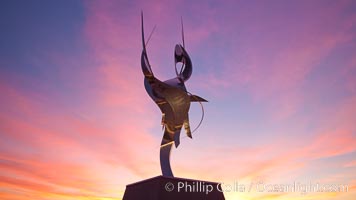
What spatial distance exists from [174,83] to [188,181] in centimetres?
459

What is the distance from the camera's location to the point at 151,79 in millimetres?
15984

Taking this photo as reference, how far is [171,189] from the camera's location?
14742 mm

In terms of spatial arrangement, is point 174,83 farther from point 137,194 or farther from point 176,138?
point 137,194

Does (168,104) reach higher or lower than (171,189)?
higher

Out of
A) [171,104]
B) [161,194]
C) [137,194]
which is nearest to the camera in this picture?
[161,194]

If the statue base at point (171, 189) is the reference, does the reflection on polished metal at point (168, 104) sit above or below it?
above

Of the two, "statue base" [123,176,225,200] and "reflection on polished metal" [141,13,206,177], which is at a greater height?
"reflection on polished metal" [141,13,206,177]

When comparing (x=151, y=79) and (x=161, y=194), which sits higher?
(x=151, y=79)

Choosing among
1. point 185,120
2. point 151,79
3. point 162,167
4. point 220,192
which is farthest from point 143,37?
point 220,192

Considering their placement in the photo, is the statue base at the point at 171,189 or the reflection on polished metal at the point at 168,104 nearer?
the statue base at the point at 171,189

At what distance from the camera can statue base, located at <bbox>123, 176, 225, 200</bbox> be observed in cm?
1442

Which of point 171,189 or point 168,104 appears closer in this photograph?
point 171,189

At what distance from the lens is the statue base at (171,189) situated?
47.3 ft

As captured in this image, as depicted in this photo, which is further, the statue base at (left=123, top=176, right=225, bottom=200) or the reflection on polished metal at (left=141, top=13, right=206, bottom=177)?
the reflection on polished metal at (left=141, top=13, right=206, bottom=177)
